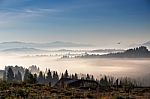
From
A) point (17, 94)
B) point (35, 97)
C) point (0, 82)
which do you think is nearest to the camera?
point (35, 97)

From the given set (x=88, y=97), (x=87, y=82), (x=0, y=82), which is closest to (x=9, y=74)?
(x=87, y=82)

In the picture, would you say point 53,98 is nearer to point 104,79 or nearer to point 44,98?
point 44,98

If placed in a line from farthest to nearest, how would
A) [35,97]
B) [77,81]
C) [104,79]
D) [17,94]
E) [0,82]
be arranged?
[104,79] → [77,81] → [0,82] → [17,94] → [35,97]

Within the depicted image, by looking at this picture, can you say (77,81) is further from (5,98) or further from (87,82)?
(5,98)

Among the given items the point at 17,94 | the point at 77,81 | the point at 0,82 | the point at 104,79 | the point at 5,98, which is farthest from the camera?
the point at 104,79

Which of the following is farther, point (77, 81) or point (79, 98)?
point (77, 81)

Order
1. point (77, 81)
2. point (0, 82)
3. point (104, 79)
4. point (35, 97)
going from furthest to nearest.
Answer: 1. point (104, 79)
2. point (77, 81)
3. point (0, 82)
4. point (35, 97)

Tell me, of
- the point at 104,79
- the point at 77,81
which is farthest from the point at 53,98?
the point at 104,79

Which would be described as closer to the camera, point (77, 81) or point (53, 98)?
point (53, 98)

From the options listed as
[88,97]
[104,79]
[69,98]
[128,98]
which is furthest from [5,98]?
[104,79]
